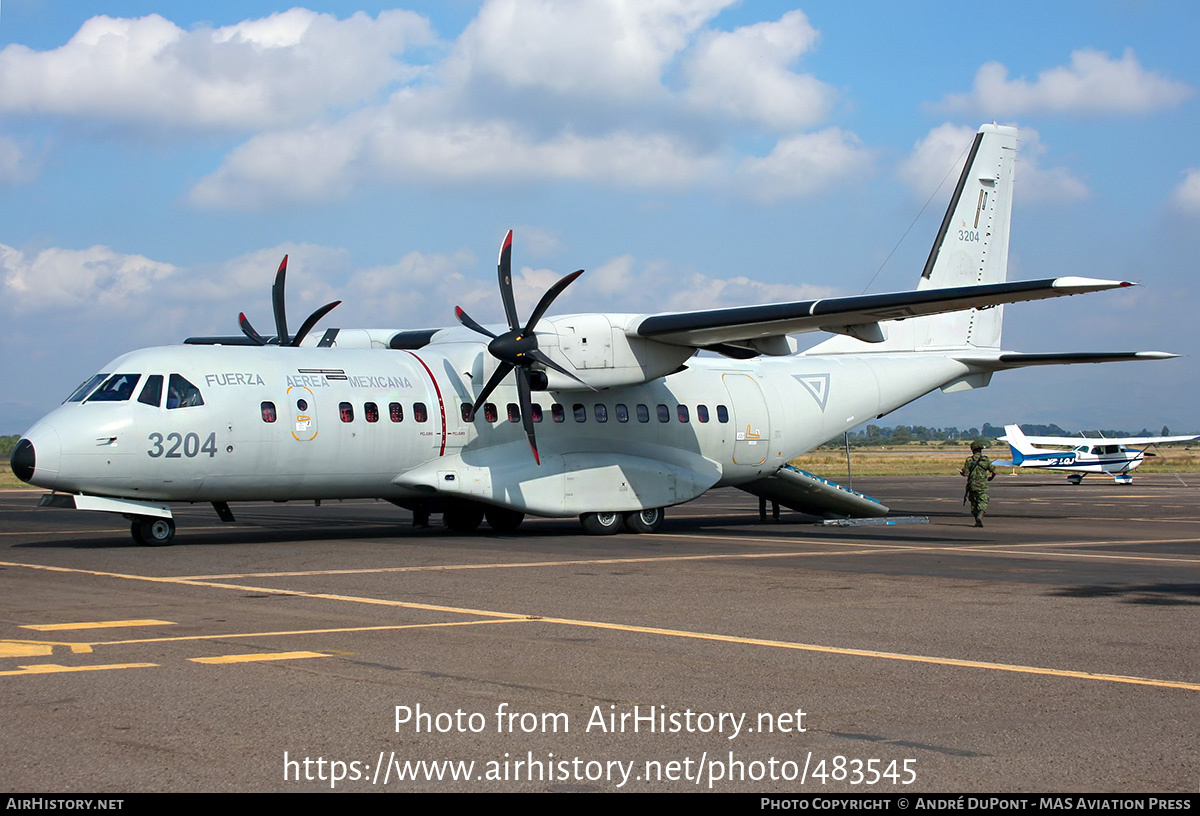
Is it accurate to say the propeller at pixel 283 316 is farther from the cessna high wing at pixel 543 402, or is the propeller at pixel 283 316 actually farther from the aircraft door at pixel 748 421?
the aircraft door at pixel 748 421

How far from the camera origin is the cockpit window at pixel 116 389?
62.9 feet

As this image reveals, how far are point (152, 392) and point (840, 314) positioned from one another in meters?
11.8

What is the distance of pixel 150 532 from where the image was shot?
19656 millimetres

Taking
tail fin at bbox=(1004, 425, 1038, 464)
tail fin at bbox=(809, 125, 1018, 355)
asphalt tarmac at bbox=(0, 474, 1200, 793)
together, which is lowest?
asphalt tarmac at bbox=(0, 474, 1200, 793)

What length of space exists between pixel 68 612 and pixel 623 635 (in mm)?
5517

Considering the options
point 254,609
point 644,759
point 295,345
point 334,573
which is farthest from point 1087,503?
point 644,759

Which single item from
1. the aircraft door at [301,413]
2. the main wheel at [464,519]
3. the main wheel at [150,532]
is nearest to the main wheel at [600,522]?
the main wheel at [464,519]

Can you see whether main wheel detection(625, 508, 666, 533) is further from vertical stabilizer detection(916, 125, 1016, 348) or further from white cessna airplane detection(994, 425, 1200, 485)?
white cessna airplane detection(994, 425, 1200, 485)

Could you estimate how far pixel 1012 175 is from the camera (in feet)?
94.8

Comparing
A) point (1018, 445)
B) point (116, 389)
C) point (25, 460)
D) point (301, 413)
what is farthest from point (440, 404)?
point (1018, 445)

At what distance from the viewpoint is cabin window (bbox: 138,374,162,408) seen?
1925 cm

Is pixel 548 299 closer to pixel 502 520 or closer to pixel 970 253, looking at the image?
pixel 502 520

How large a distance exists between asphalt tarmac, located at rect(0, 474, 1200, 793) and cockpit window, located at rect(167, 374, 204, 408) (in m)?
2.70

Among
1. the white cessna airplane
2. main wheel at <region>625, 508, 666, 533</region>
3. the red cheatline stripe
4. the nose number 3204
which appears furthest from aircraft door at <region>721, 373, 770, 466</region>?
the white cessna airplane
